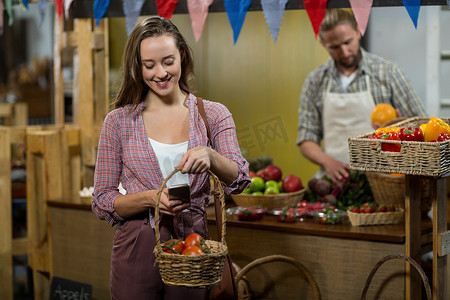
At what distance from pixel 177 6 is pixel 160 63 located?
131 cm

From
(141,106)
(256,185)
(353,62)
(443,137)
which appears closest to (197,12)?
(256,185)

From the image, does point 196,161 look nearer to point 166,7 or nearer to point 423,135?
point 423,135

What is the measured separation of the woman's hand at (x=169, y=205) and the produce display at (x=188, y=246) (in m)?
0.09

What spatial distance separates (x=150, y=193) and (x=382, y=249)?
143cm

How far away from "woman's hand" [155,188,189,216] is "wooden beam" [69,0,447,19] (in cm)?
145

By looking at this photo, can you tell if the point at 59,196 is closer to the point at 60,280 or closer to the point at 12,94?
the point at 60,280

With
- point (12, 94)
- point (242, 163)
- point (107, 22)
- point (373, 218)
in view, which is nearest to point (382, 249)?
point (373, 218)

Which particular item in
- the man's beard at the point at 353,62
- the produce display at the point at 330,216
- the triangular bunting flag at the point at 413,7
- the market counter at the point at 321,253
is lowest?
the market counter at the point at 321,253

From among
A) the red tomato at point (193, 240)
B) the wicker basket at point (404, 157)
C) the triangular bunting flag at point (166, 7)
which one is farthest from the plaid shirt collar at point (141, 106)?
the triangular bunting flag at point (166, 7)

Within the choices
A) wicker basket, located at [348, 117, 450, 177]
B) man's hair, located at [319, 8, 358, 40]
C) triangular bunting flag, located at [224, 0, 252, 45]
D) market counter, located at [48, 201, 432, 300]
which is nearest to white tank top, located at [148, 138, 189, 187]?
wicker basket, located at [348, 117, 450, 177]

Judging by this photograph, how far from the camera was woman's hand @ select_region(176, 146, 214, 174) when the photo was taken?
200 cm

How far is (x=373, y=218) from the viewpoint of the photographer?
3.26 metres

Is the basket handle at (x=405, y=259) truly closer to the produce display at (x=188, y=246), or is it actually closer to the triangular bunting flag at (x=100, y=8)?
the produce display at (x=188, y=246)

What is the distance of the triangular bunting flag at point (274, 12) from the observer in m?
3.17
